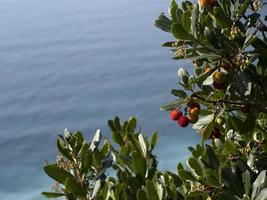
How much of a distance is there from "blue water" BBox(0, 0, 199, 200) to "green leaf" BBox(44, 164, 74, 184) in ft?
21.8

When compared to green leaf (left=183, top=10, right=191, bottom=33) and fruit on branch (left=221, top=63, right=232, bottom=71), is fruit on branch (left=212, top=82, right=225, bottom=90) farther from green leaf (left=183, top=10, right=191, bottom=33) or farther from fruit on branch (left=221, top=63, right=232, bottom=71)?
green leaf (left=183, top=10, right=191, bottom=33)

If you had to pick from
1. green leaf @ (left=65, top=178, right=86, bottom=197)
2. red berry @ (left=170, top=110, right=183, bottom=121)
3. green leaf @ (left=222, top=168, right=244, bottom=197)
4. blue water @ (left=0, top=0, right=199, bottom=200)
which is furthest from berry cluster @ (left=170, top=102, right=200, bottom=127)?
blue water @ (left=0, top=0, right=199, bottom=200)

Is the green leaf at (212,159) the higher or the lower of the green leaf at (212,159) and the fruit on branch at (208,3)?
the lower

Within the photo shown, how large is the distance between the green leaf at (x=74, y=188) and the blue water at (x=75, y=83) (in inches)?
264

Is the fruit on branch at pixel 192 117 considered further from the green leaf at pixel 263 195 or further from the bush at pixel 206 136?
the green leaf at pixel 263 195

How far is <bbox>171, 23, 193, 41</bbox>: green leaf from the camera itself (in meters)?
1.97

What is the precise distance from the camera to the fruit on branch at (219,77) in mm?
1942

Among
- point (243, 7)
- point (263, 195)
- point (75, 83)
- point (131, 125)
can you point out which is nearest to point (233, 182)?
point (263, 195)

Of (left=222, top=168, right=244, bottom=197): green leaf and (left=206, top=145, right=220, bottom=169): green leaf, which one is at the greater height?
(left=206, top=145, right=220, bottom=169): green leaf

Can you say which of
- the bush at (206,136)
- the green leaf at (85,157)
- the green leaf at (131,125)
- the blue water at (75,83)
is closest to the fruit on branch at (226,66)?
the bush at (206,136)

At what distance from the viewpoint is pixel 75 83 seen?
47.0 ft

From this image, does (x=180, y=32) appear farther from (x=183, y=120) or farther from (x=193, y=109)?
(x=183, y=120)

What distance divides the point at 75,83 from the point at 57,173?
1230cm

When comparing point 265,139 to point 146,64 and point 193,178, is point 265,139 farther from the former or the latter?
point 146,64
